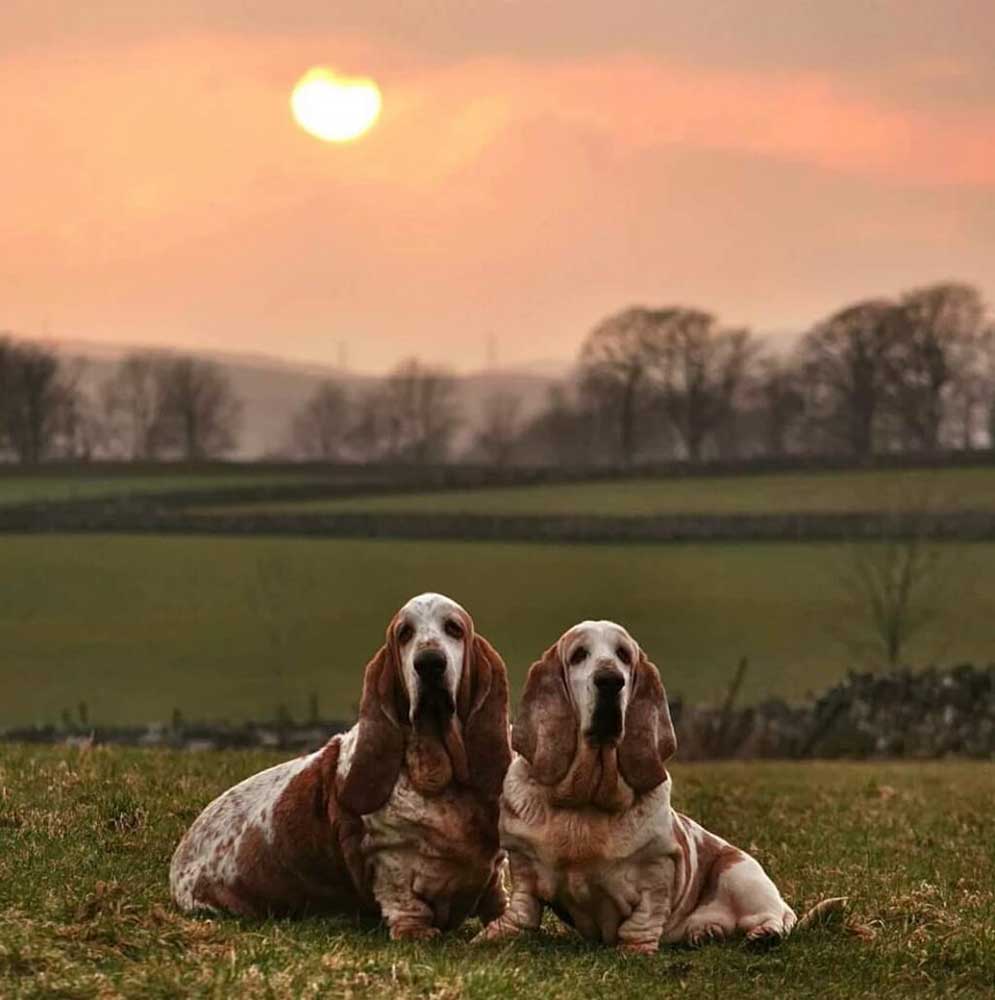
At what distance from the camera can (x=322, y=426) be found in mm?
95438

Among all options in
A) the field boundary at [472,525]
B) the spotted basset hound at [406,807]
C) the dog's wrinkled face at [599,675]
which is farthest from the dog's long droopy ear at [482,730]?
the field boundary at [472,525]

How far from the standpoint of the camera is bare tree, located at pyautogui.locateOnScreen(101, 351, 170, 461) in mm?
77750

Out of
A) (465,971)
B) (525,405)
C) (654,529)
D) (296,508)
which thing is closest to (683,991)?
(465,971)

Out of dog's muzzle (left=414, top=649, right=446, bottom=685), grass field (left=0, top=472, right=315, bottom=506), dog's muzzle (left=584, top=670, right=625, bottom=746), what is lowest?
dog's muzzle (left=584, top=670, right=625, bottom=746)

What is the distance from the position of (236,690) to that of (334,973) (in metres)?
34.5

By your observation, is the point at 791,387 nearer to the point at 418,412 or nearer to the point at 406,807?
the point at 418,412

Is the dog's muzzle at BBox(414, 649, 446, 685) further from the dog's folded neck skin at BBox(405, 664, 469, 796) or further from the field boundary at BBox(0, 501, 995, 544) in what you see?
the field boundary at BBox(0, 501, 995, 544)

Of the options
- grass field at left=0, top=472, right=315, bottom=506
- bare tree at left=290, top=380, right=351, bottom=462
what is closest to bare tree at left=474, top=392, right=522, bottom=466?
bare tree at left=290, top=380, right=351, bottom=462

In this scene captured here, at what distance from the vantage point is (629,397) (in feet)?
271

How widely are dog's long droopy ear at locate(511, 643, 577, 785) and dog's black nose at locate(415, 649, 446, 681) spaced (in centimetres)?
43

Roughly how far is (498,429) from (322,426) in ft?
35.9

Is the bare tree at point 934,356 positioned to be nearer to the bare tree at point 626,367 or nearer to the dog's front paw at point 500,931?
the bare tree at point 626,367

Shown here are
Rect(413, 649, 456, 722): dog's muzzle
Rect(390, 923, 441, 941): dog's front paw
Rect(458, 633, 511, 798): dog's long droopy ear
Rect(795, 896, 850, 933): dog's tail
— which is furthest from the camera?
Rect(795, 896, 850, 933): dog's tail

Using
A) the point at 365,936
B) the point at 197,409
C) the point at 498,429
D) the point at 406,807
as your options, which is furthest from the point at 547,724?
the point at 498,429
